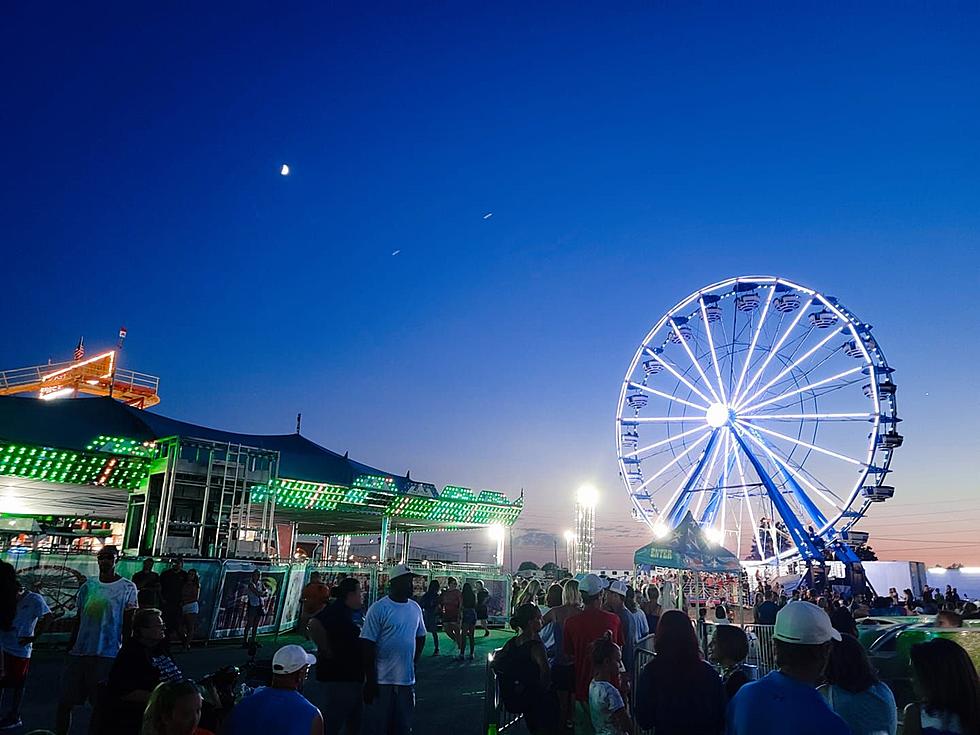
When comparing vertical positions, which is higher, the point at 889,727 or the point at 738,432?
the point at 738,432

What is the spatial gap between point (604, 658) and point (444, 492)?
25.3m

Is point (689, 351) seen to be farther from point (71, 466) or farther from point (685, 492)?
point (71, 466)

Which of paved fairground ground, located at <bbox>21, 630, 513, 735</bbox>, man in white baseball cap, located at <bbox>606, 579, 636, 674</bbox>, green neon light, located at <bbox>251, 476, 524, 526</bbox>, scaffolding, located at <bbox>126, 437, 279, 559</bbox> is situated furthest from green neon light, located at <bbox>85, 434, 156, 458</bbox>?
man in white baseball cap, located at <bbox>606, 579, 636, 674</bbox>

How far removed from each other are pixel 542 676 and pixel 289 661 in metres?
2.41

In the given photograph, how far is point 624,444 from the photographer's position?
1257 inches

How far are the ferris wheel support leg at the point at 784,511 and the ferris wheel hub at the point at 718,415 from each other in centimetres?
69

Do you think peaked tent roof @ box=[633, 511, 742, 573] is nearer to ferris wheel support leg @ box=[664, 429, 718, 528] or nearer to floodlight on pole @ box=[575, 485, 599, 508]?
ferris wheel support leg @ box=[664, 429, 718, 528]

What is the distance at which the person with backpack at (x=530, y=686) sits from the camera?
5.50m

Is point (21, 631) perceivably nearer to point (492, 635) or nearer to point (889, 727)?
point (889, 727)

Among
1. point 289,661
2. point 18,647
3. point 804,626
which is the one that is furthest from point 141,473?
point 804,626

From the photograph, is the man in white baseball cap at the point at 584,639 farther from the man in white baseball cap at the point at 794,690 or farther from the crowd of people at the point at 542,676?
the man in white baseball cap at the point at 794,690

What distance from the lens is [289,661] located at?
3.82 m

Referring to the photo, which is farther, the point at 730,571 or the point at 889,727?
the point at 730,571

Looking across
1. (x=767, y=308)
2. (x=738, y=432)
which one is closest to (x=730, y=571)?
(x=738, y=432)
